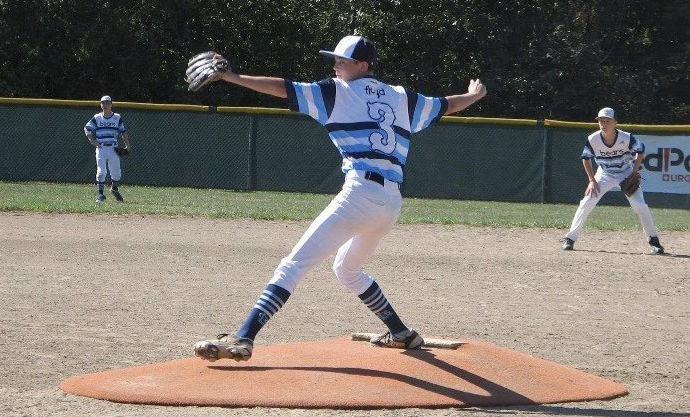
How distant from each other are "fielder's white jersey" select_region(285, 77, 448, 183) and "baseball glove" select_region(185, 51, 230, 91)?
348 millimetres

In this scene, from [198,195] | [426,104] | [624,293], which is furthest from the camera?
[198,195]

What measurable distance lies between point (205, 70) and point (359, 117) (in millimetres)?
822

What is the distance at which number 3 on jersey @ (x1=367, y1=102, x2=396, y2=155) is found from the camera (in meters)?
5.85

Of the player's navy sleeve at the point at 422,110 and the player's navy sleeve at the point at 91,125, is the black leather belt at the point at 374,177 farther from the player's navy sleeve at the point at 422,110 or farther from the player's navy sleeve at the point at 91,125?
the player's navy sleeve at the point at 91,125

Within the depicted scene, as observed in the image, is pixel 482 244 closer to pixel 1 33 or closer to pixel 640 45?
pixel 1 33

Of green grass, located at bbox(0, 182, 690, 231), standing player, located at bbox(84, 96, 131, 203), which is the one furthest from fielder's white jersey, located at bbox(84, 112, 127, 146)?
green grass, located at bbox(0, 182, 690, 231)

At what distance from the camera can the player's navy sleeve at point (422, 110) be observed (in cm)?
616

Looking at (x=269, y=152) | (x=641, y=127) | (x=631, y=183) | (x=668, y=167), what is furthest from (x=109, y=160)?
(x=668, y=167)

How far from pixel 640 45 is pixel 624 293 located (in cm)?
2374

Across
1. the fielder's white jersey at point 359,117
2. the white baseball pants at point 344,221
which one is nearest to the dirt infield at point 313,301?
the white baseball pants at point 344,221

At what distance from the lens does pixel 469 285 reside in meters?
10.4

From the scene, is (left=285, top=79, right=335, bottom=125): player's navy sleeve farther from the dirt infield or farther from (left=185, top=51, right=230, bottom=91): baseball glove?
the dirt infield

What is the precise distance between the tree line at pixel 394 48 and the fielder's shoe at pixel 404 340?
21870 mm

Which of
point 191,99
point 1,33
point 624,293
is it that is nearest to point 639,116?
point 191,99
